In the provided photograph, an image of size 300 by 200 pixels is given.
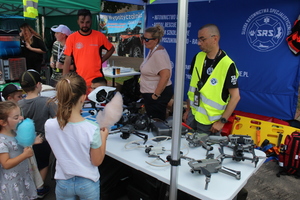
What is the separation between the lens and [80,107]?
146 centimetres

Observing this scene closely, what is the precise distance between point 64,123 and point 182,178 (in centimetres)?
79

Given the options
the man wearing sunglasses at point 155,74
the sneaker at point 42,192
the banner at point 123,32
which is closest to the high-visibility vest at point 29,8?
the man wearing sunglasses at point 155,74

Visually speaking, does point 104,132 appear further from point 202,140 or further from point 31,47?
point 31,47

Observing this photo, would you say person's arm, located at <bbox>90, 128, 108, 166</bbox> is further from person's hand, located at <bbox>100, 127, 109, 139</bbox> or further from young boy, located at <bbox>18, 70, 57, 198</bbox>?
young boy, located at <bbox>18, 70, 57, 198</bbox>

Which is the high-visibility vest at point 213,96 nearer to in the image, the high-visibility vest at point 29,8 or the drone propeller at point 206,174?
the drone propeller at point 206,174

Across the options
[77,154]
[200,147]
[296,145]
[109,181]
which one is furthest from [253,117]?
[77,154]

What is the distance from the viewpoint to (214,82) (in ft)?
7.37

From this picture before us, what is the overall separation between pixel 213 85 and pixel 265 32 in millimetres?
2201

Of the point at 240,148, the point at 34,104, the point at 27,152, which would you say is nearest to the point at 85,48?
the point at 34,104

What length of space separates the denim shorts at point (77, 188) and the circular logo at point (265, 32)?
3.47 metres

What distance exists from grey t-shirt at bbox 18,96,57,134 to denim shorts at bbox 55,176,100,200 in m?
0.86

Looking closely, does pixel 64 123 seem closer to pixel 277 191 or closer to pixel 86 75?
pixel 86 75

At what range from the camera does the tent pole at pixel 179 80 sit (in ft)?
4.22

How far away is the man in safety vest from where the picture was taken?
7.23ft
